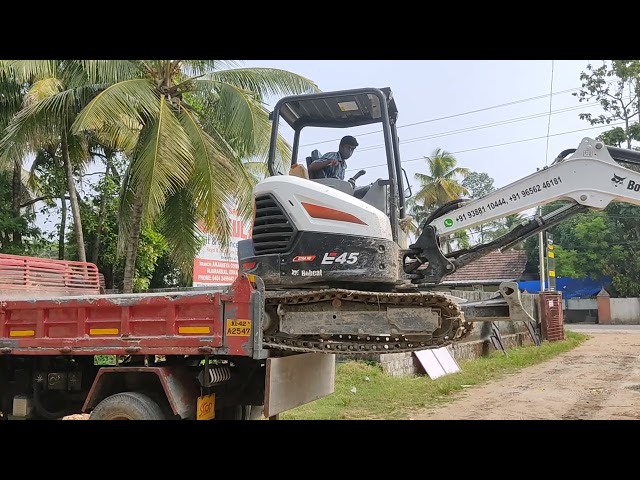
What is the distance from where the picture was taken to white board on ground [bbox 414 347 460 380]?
470 inches

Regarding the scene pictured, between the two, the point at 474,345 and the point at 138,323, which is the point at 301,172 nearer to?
the point at 138,323

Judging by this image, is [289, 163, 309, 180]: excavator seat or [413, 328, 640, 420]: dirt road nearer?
[289, 163, 309, 180]: excavator seat

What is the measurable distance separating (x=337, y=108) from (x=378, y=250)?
1828 millimetres

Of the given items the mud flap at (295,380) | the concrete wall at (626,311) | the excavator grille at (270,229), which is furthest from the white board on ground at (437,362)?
the concrete wall at (626,311)

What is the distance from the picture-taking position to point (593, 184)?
533cm

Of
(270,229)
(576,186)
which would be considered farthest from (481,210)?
(270,229)

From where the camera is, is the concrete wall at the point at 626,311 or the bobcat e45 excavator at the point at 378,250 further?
the concrete wall at the point at 626,311

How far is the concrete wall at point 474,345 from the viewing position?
427 inches

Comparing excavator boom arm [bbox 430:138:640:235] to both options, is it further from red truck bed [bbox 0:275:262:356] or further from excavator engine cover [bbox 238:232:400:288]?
red truck bed [bbox 0:275:262:356]

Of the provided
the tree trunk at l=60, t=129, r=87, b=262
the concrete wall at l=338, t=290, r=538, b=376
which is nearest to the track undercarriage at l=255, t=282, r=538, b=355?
the concrete wall at l=338, t=290, r=538, b=376

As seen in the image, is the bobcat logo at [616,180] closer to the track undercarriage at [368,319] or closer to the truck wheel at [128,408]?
the track undercarriage at [368,319]

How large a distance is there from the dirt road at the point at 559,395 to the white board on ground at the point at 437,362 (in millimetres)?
1114

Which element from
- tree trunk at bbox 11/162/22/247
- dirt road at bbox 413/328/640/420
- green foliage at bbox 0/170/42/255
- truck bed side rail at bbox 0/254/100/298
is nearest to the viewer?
truck bed side rail at bbox 0/254/100/298

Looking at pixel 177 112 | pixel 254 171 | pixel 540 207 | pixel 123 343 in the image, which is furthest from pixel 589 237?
pixel 123 343
